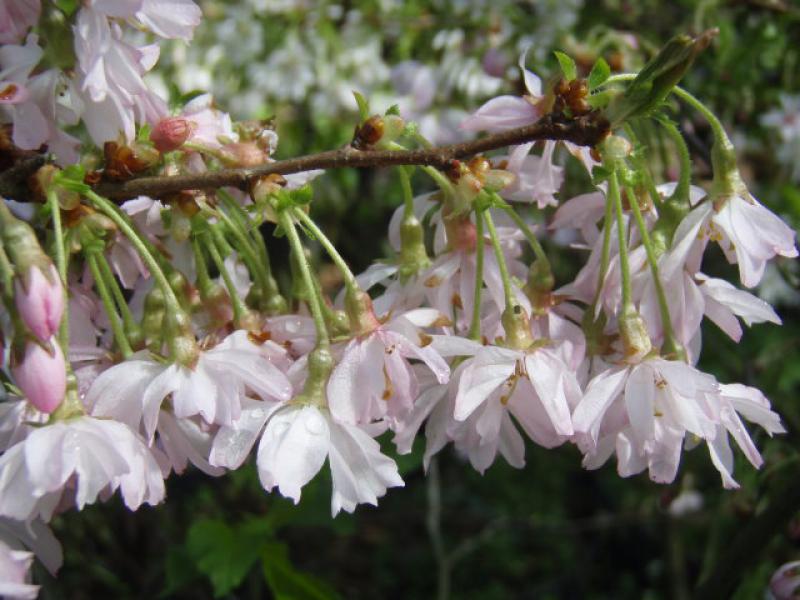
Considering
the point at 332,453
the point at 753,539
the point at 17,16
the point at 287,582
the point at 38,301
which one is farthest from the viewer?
the point at 287,582

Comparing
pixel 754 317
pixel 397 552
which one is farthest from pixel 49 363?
pixel 397 552

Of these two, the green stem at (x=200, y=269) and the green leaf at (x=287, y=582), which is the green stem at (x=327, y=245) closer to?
the green stem at (x=200, y=269)

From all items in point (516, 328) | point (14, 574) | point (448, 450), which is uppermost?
point (516, 328)

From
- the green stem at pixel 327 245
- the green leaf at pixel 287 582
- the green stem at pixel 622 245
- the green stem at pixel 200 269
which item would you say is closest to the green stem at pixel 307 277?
the green stem at pixel 327 245

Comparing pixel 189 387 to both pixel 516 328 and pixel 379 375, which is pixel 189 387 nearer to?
pixel 379 375

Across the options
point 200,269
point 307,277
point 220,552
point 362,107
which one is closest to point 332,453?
point 307,277

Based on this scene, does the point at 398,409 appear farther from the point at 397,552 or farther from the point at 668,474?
the point at 397,552
